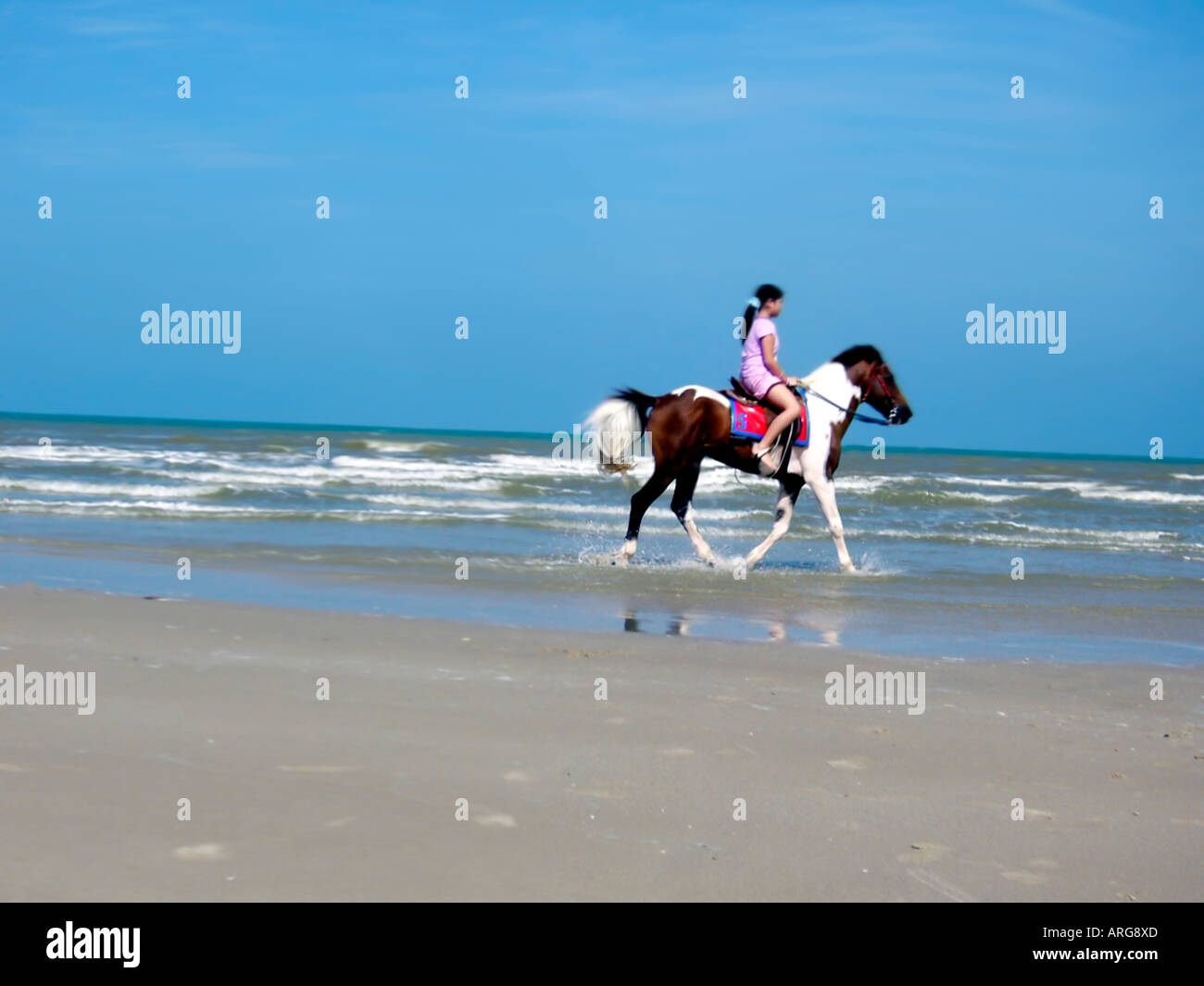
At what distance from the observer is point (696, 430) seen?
11.7 meters

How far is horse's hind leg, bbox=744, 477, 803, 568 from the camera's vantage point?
11.5 meters

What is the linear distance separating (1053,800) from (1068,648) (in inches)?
148

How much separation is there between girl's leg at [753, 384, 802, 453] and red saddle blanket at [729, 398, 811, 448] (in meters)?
0.09

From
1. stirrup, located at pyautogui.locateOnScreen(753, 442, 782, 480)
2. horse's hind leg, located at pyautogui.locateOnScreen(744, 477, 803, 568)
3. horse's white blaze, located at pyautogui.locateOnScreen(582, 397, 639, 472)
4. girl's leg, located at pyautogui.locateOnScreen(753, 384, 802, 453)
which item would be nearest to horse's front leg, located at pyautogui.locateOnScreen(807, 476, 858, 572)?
horse's hind leg, located at pyautogui.locateOnScreen(744, 477, 803, 568)

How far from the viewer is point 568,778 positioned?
175 inches

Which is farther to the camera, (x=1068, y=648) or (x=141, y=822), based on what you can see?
(x=1068, y=648)

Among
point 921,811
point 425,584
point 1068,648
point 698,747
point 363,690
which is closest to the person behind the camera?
point 921,811

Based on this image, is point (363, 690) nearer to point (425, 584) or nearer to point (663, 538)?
point (425, 584)

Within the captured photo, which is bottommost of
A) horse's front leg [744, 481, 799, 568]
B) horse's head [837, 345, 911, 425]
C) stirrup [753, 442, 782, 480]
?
horse's front leg [744, 481, 799, 568]

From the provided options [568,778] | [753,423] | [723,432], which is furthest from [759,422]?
[568,778]

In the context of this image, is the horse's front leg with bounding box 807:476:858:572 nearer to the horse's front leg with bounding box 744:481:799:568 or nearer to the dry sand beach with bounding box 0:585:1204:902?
the horse's front leg with bounding box 744:481:799:568

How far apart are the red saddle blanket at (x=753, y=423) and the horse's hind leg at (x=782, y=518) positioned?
1.62ft

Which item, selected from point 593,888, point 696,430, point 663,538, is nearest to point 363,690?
point 593,888
